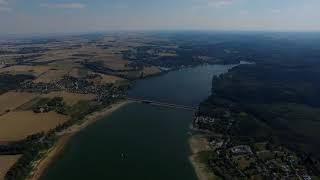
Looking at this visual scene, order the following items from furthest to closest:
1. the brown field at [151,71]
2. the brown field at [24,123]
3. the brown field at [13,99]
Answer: the brown field at [151,71] → the brown field at [13,99] → the brown field at [24,123]

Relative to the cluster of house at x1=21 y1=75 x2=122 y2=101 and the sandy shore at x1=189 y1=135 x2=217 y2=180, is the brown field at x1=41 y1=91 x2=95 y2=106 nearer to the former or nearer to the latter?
the cluster of house at x1=21 y1=75 x2=122 y2=101

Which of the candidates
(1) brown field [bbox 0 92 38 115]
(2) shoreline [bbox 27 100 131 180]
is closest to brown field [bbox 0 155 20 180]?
(2) shoreline [bbox 27 100 131 180]

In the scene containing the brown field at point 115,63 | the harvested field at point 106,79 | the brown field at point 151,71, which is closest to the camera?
the harvested field at point 106,79

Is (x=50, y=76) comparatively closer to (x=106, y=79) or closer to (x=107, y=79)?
(x=106, y=79)

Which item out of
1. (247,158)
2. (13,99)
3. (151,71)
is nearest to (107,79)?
(151,71)

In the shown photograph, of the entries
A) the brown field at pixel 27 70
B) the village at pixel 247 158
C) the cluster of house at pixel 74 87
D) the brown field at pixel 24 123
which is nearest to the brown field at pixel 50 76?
the brown field at pixel 27 70

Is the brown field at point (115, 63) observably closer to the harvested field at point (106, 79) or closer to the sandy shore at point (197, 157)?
the harvested field at point (106, 79)
